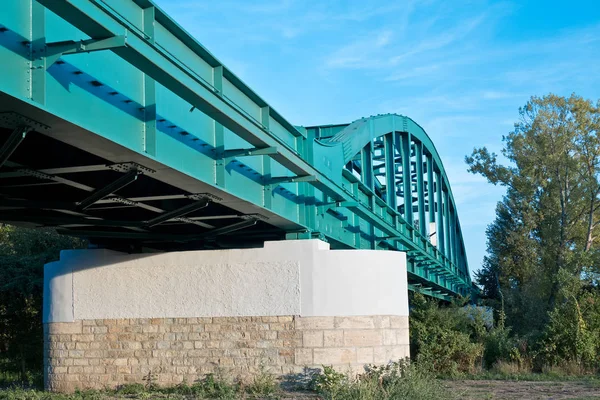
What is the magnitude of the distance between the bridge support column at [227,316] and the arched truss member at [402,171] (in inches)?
117

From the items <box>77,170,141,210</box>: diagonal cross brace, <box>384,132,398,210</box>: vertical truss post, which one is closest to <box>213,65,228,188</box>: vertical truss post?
<box>77,170,141,210</box>: diagonal cross brace

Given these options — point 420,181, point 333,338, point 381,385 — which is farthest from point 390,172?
point 381,385

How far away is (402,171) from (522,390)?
1565 cm

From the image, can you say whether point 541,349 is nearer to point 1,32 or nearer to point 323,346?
point 323,346

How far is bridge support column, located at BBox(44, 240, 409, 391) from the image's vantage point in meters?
15.8

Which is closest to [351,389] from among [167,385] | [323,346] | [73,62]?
[323,346]

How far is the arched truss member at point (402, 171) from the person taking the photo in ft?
69.7

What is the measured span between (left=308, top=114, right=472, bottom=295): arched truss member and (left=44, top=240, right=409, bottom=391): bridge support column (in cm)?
297

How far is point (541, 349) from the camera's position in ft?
75.8

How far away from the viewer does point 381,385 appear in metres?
14.8

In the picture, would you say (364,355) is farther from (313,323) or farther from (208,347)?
(208,347)

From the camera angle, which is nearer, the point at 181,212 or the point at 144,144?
the point at 144,144

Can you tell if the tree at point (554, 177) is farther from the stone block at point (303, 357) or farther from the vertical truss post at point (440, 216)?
the stone block at point (303, 357)

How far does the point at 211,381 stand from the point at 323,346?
2.35 metres
